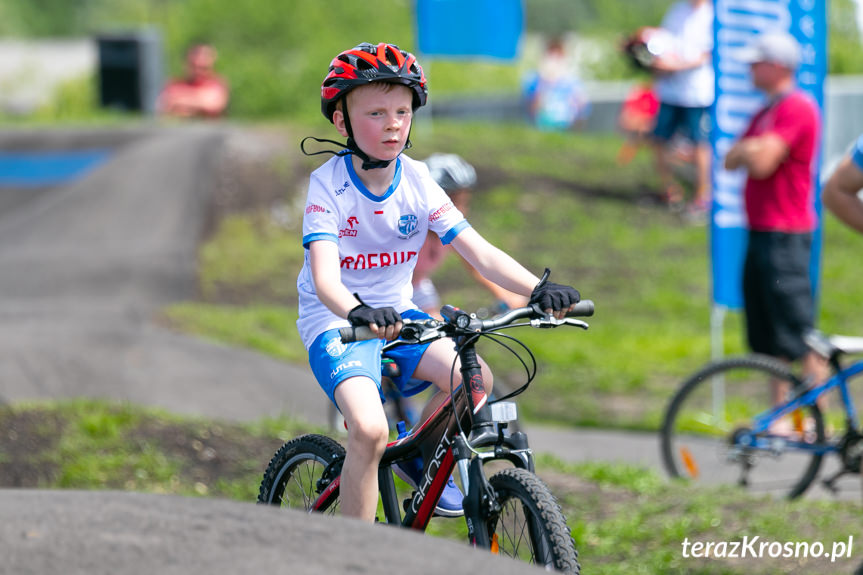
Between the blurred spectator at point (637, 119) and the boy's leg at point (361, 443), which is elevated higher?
the blurred spectator at point (637, 119)

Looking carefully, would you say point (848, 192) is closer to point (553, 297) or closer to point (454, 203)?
point (454, 203)

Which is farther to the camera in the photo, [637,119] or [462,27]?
[637,119]

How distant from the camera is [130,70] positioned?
21453 mm

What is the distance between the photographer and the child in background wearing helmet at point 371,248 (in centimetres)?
365

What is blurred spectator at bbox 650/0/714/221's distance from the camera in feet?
45.9

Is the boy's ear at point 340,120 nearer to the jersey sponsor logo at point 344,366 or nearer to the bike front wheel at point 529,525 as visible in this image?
the jersey sponsor logo at point 344,366

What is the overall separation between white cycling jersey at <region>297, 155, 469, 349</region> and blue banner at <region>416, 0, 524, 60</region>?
12275mm

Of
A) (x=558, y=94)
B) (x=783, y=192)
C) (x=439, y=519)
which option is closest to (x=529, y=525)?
(x=439, y=519)

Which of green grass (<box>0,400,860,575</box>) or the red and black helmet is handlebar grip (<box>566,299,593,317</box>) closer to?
the red and black helmet

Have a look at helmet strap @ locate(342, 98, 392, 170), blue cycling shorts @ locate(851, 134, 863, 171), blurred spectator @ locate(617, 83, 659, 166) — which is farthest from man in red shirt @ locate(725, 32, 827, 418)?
blurred spectator @ locate(617, 83, 659, 166)

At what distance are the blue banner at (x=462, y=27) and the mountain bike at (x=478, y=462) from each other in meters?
12.5

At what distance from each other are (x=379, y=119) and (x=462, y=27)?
41.7 feet

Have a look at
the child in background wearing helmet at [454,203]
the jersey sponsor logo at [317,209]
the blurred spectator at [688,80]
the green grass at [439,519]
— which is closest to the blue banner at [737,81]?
the green grass at [439,519]

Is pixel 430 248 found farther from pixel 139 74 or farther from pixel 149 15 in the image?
pixel 149 15
